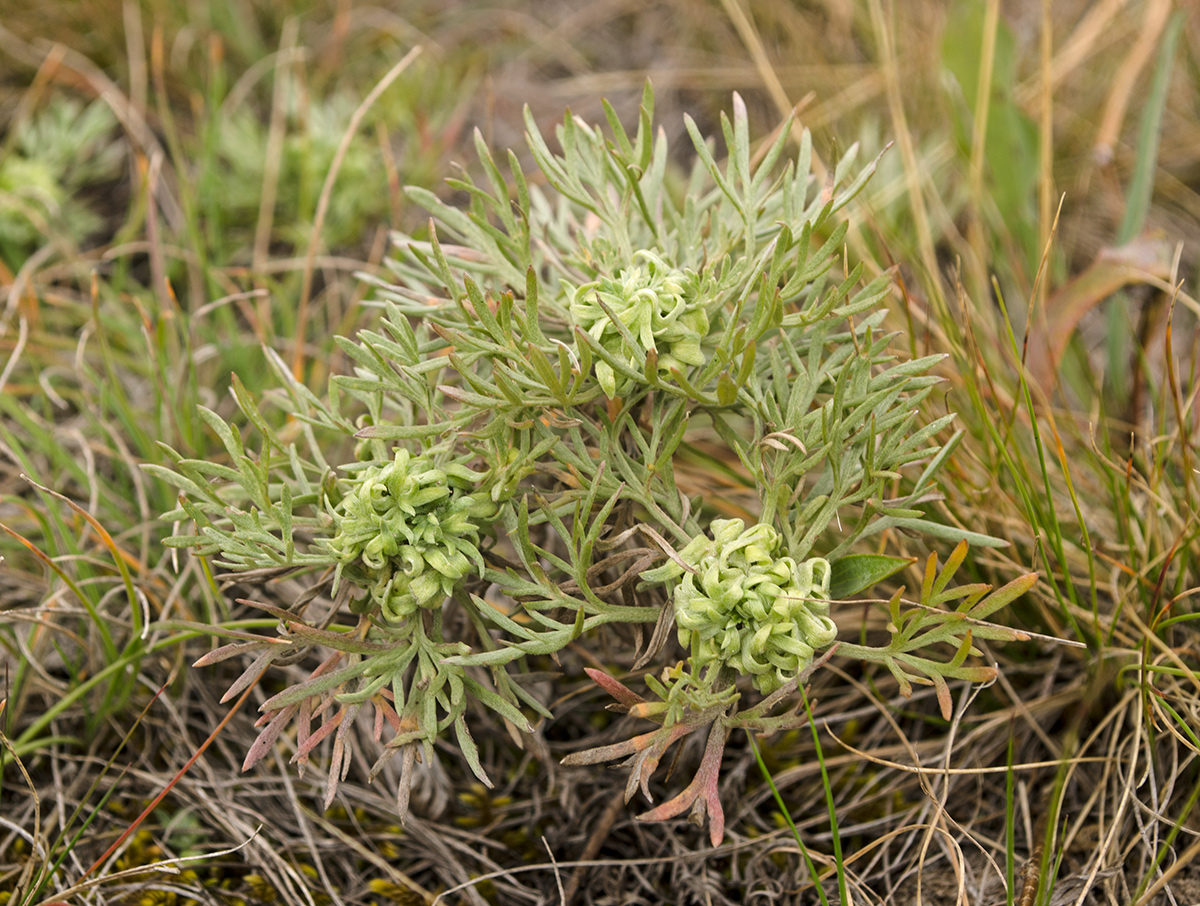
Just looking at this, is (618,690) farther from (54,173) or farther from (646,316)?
(54,173)

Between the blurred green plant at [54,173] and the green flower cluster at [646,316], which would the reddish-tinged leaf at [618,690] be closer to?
the green flower cluster at [646,316]

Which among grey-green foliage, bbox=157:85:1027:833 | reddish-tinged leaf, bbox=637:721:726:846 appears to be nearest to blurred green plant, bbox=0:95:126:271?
grey-green foliage, bbox=157:85:1027:833

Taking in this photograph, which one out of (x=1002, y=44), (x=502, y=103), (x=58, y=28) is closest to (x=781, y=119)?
(x=1002, y=44)

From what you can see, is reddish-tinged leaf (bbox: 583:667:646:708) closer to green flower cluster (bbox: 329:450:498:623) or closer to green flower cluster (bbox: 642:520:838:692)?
green flower cluster (bbox: 642:520:838:692)

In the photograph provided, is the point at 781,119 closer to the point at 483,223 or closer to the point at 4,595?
the point at 483,223

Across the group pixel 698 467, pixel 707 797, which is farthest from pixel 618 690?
pixel 698 467

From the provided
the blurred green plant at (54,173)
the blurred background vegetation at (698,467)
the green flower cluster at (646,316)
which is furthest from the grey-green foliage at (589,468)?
the blurred green plant at (54,173)
